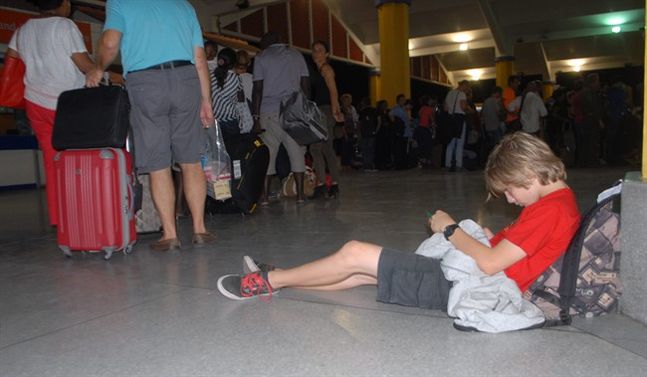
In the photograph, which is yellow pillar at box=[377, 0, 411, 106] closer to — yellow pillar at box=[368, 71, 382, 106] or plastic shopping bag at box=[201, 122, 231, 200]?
yellow pillar at box=[368, 71, 382, 106]

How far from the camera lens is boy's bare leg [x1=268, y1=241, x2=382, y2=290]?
6.88 ft

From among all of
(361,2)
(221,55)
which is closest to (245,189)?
(221,55)

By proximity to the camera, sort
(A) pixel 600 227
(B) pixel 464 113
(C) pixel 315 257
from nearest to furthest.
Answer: (A) pixel 600 227, (C) pixel 315 257, (B) pixel 464 113

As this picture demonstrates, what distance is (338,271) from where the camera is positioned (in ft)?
7.13

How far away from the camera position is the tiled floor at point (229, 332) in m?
1.63

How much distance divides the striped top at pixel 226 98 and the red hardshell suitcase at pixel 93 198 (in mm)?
1923

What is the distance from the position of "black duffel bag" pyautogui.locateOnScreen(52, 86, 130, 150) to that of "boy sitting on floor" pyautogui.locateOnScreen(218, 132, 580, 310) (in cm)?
168

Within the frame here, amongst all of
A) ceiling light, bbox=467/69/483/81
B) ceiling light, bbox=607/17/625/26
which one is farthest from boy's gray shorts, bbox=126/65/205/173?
ceiling light, bbox=467/69/483/81

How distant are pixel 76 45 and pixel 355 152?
9724 millimetres

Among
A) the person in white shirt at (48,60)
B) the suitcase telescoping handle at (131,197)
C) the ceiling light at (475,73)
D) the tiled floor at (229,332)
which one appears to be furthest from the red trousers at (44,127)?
the ceiling light at (475,73)

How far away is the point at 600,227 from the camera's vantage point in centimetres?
193

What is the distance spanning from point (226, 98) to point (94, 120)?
2005 millimetres

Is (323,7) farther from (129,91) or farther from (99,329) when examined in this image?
(99,329)

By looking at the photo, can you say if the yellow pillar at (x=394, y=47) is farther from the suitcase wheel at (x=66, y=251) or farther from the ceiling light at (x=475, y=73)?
the ceiling light at (x=475, y=73)
